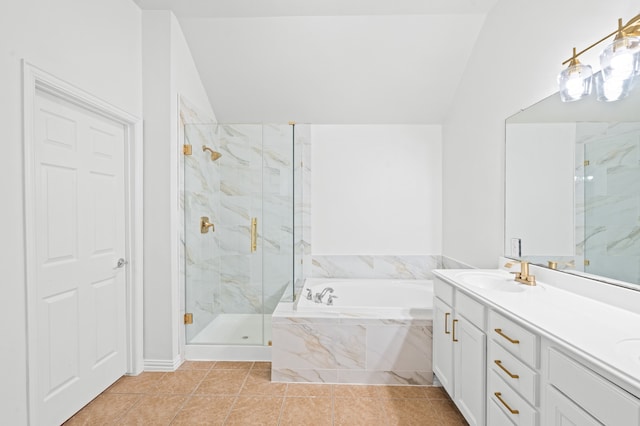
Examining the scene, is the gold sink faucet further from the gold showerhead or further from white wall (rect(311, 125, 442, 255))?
the gold showerhead

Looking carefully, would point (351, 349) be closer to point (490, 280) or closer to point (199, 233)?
point (490, 280)

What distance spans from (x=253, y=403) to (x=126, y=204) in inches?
65.0

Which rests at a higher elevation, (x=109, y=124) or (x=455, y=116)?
(x=455, y=116)

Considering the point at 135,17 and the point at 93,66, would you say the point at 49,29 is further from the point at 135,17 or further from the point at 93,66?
the point at 135,17

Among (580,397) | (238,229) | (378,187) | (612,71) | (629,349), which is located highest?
(612,71)

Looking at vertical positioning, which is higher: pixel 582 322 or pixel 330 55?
pixel 330 55

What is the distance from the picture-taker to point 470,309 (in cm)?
168

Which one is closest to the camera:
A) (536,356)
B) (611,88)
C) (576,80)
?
(536,356)

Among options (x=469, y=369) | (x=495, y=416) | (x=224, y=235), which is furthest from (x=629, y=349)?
(x=224, y=235)

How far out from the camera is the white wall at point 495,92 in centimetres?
169

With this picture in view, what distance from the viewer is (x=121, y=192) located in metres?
2.33

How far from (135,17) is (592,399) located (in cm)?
329

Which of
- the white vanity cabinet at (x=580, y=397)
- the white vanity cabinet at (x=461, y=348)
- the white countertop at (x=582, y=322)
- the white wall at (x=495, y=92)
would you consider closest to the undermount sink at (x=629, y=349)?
the white countertop at (x=582, y=322)

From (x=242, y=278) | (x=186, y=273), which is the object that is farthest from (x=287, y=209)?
(x=186, y=273)
